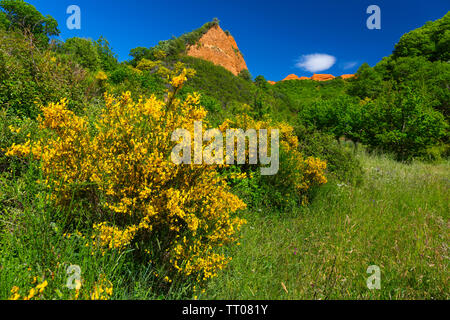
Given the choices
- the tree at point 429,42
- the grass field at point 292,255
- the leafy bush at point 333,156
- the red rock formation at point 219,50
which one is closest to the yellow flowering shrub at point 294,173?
the grass field at point 292,255

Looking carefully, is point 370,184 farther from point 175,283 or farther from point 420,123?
point 420,123

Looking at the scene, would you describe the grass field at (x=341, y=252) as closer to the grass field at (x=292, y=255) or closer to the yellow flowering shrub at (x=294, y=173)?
the grass field at (x=292, y=255)

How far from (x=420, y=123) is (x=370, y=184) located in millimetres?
→ 6708

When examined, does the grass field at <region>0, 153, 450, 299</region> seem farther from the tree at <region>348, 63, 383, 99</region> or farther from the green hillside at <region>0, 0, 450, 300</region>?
the tree at <region>348, 63, 383, 99</region>

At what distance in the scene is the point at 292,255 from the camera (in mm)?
2723

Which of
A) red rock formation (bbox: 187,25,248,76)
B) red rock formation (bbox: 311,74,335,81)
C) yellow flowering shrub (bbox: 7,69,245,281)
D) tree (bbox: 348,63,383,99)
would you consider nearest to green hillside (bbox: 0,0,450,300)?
yellow flowering shrub (bbox: 7,69,245,281)

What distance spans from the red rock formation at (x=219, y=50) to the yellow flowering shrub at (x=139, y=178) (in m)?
56.6

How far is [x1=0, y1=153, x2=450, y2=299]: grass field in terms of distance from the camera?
1629 mm

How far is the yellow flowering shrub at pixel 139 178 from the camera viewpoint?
1.85m

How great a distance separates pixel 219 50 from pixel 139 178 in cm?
6542

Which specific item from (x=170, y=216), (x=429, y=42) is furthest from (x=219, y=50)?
(x=170, y=216)

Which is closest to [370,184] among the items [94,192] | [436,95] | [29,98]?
[94,192]

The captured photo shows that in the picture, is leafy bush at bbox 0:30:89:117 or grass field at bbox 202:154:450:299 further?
leafy bush at bbox 0:30:89:117

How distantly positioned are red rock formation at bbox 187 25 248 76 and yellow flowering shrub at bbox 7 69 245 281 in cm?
5662
